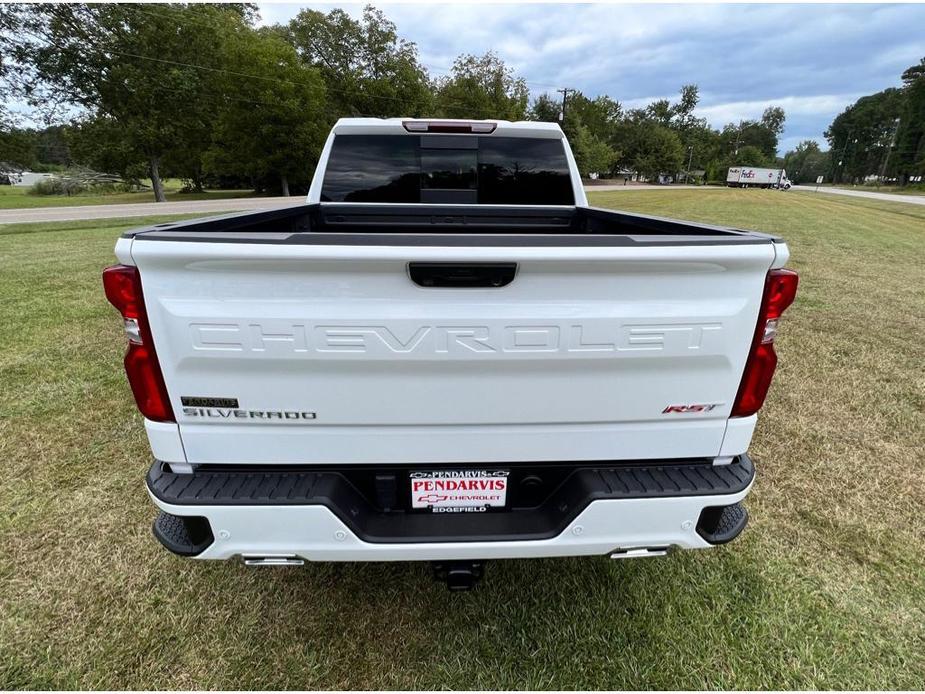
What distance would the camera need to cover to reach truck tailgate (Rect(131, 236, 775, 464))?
1.48 meters

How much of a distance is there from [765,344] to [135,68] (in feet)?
118

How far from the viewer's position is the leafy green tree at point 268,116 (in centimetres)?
3378

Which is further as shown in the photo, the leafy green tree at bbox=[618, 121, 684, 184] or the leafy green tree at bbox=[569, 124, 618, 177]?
the leafy green tree at bbox=[618, 121, 684, 184]

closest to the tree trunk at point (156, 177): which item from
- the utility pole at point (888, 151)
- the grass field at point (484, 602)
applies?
the grass field at point (484, 602)

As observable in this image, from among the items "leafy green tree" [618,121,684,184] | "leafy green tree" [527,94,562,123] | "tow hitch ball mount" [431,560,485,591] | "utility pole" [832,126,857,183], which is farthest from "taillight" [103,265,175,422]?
"utility pole" [832,126,857,183]

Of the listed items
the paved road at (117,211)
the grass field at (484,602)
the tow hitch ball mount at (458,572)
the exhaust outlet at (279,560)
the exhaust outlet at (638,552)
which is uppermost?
the exhaust outlet at (279,560)

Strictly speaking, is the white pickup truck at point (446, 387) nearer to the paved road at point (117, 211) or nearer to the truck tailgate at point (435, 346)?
the truck tailgate at point (435, 346)

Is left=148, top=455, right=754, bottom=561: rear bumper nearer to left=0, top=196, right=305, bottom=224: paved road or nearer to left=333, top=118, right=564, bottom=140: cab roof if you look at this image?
left=333, top=118, right=564, bottom=140: cab roof

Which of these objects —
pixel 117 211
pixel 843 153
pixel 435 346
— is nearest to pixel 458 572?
pixel 435 346

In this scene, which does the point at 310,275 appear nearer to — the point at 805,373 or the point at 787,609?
the point at 787,609

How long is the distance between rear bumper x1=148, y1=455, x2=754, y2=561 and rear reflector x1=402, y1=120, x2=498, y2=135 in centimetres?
275

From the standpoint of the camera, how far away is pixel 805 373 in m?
4.75

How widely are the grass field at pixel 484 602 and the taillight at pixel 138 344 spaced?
122 cm

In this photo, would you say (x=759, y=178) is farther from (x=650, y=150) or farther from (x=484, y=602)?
(x=484, y=602)
